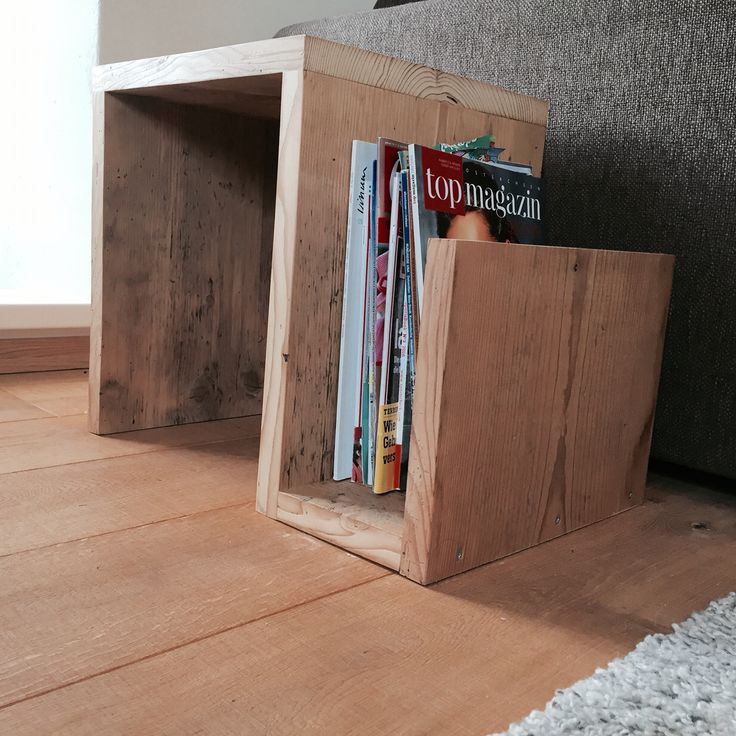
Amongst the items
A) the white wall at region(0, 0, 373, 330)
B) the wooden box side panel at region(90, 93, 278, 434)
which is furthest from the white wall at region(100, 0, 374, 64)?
the wooden box side panel at region(90, 93, 278, 434)

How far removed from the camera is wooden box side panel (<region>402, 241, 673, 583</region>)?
27.6 inches

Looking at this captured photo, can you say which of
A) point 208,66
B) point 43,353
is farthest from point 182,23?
point 208,66

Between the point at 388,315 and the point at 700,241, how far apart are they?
0.40 meters

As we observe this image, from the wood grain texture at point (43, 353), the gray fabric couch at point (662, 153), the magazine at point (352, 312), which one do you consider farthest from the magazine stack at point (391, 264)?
the wood grain texture at point (43, 353)

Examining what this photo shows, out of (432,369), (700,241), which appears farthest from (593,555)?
(700,241)

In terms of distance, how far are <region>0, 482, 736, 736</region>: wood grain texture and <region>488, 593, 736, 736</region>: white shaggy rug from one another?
2 cm

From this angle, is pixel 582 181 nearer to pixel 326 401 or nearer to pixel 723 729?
pixel 326 401

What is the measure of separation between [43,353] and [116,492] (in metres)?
0.73

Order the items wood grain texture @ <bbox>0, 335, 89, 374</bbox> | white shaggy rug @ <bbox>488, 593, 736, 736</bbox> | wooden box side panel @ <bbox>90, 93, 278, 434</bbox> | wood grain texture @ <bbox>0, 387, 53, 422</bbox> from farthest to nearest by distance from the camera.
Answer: wood grain texture @ <bbox>0, 335, 89, 374</bbox>
wood grain texture @ <bbox>0, 387, 53, 422</bbox>
wooden box side panel @ <bbox>90, 93, 278, 434</bbox>
white shaggy rug @ <bbox>488, 593, 736, 736</bbox>

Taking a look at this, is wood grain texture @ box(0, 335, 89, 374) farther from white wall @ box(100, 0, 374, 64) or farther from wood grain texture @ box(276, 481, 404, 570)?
wood grain texture @ box(276, 481, 404, 570)

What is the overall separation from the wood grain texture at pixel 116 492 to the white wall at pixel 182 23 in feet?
2.87

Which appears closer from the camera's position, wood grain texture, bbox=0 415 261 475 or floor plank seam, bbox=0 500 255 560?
floor plank seam, bbox=0 500 255 560

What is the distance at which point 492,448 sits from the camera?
29.6 inches

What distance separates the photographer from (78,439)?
3.57 feet
